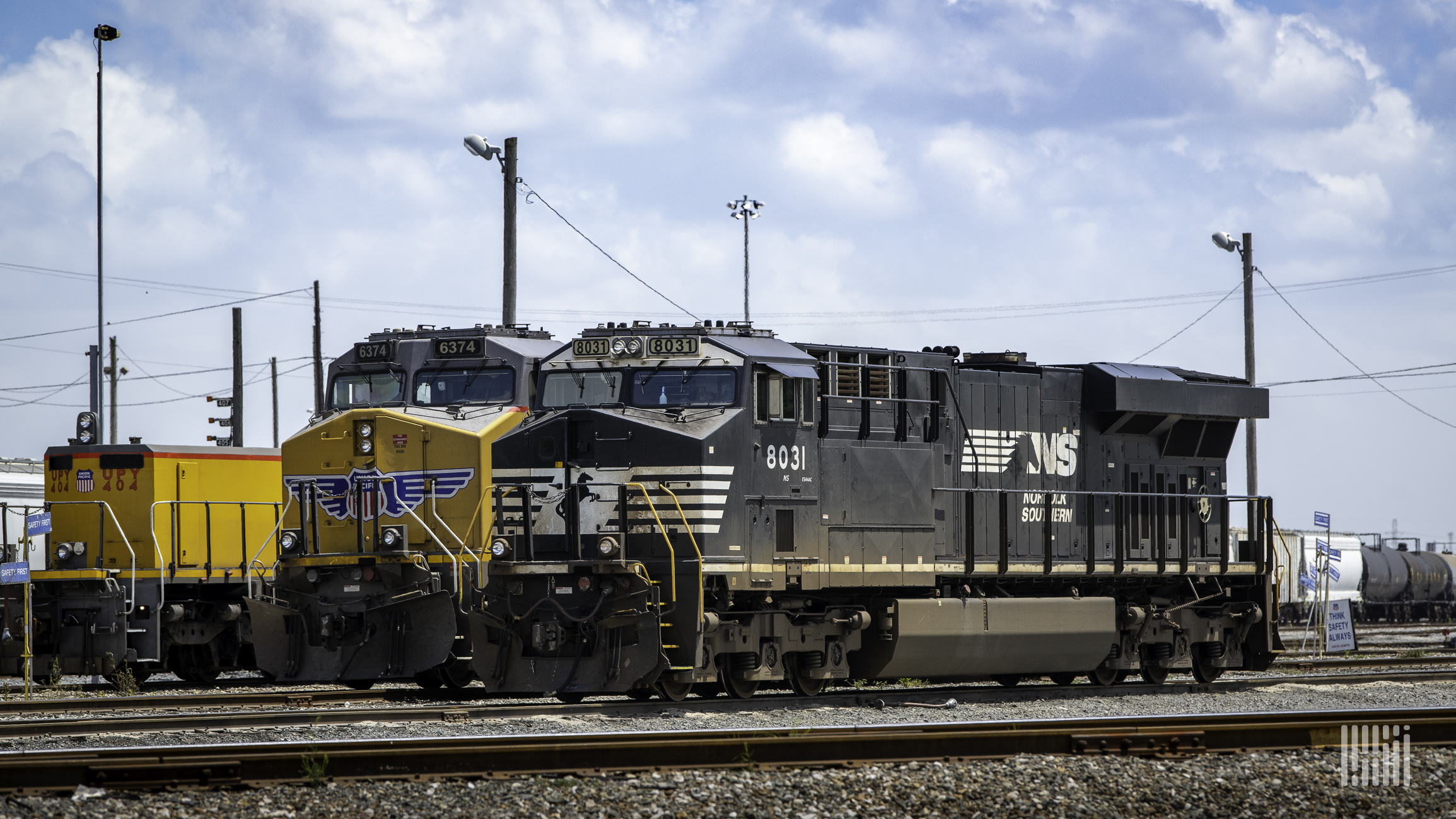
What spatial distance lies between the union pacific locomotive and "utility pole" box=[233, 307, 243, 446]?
64.5 ft

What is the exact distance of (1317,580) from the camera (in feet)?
88.2

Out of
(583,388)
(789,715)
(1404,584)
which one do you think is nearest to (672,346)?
(583,388)

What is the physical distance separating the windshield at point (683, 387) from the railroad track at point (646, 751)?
12.9 feet

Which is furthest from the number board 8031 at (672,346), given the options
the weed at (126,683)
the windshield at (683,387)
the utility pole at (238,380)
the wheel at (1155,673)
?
the utility pole at (238,380)

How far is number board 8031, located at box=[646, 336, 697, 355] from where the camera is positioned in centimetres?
1445

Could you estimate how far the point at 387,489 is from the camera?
16500mm

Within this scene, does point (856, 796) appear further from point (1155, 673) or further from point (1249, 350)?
point (1249, 350)

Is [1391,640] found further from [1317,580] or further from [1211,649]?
[1211,649]

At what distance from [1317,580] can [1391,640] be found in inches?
281

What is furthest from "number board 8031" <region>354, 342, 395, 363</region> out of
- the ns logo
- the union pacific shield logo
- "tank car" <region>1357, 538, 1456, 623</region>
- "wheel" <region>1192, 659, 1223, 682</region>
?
"tank car" <region>1357, 538, 1456, 623</region>

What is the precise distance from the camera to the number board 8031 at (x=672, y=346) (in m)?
14.5

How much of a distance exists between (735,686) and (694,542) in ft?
6.20

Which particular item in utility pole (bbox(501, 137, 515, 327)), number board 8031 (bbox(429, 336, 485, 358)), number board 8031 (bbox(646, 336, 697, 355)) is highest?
utility pole (bbox(501, 137, 515, 327))

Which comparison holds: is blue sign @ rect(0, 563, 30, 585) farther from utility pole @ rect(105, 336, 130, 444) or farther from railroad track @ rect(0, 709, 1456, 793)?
utility pole @ rect(105, 336, 130, 444)
